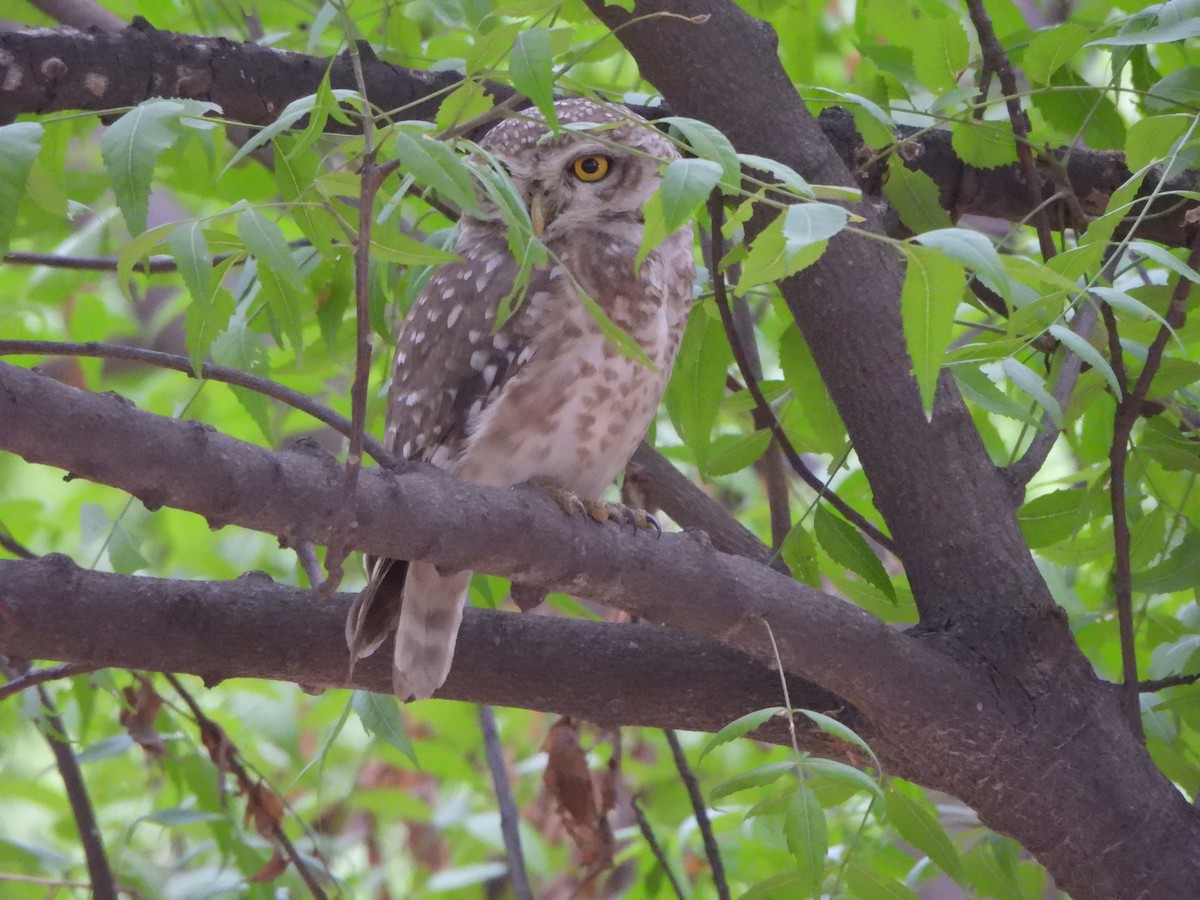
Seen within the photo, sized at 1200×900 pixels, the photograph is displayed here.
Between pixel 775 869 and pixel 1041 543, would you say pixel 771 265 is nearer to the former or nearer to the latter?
pixel 1041 543

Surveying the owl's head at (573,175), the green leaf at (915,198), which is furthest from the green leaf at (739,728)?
the owl's head at (573,175)

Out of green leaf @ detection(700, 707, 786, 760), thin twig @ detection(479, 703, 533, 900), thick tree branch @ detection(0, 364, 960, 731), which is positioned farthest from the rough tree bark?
thin twig @ detection(479, 703, 533, 900)

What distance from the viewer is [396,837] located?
5.65 metres

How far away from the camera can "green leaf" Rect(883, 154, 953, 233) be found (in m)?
2.09

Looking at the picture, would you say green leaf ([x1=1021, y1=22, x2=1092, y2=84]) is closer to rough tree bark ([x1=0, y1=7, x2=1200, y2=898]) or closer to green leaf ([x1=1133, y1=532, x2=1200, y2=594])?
rough tree bark ([x1=0, y1=7, x2=1200, y2=898])

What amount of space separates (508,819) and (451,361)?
949 mm

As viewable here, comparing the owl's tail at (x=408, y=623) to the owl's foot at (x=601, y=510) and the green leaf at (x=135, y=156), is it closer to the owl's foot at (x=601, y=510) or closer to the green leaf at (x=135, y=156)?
the owl's foot at (x=601, y=510)

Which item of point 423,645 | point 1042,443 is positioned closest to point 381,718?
point 423,645

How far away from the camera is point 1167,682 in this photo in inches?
78.9

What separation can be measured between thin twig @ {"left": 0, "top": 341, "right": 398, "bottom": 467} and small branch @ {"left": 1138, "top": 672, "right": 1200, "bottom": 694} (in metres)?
1.22

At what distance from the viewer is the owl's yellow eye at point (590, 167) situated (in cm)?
255

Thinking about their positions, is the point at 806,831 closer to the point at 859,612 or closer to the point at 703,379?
the point at 859,612

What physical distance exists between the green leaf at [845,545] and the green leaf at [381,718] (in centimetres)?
72

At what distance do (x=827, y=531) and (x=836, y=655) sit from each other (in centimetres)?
31
